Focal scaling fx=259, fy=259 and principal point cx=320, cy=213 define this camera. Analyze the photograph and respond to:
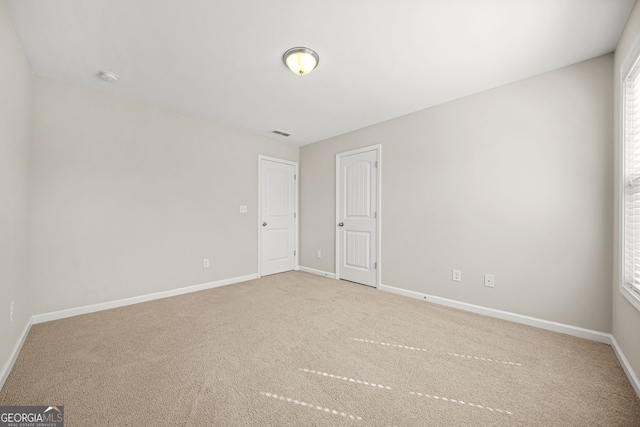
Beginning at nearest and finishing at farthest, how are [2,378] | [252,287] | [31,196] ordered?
[2,378]
[31,196]
[252,287]

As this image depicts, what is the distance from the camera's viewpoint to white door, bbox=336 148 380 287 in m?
3.90

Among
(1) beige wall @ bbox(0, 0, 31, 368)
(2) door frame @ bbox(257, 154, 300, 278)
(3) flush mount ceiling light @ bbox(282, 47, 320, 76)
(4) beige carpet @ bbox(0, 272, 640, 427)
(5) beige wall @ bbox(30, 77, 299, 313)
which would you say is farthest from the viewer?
(2) door frame @ bbox(257, 154, 300, 278)

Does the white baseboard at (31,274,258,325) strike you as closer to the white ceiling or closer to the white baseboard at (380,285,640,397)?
the white ceiling

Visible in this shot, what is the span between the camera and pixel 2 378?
5.31ft

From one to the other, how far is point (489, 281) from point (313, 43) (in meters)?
2.92

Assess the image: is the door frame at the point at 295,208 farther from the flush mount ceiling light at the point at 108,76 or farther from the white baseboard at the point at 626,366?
the white baseboard at the point at 626,366

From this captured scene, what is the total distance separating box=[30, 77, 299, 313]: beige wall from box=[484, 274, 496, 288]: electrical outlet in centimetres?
338

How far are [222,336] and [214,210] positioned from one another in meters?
2.09

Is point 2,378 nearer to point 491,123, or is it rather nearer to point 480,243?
point 480,243

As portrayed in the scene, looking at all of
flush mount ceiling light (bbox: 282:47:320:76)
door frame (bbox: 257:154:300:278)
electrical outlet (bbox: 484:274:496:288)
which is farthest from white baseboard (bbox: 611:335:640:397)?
door frame (bbox: 257:154:300:278)

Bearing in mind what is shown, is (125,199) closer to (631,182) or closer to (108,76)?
(108,76)

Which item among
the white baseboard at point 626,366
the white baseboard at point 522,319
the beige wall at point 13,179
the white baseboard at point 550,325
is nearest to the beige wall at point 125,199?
the beige wall at point 13,179

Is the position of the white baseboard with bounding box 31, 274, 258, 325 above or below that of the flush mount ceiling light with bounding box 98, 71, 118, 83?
below

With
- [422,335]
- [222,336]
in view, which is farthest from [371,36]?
[222,336]
